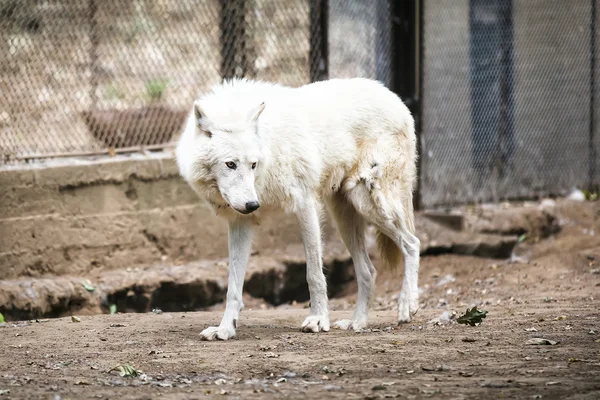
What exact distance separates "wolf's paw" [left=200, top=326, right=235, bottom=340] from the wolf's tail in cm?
143

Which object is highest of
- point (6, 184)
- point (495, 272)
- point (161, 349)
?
point (6, 184)

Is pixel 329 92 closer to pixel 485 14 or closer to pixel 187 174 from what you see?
pixel 187 174

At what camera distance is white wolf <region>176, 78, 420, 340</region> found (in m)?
5.09

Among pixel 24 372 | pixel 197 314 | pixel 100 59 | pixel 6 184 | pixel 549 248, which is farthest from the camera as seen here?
pixel 549 248

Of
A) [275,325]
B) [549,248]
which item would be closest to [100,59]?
[275,325]

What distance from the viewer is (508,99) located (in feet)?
31.2

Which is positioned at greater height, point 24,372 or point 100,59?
point 100,59

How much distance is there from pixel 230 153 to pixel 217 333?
1.09 m

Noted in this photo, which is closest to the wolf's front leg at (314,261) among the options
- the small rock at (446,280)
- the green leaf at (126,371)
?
the green leaf at (126,371)

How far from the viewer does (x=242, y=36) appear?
7.88m

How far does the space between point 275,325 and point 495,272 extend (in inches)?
110

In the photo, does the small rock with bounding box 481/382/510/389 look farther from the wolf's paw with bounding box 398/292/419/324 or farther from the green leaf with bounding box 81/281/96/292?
the green leaf with bounding box 81/281/96/292

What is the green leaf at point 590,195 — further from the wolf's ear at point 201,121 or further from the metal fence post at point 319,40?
the wolf's ear at point 201,121

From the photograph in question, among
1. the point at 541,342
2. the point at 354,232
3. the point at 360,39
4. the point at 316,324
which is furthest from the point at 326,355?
the point at 360,39
